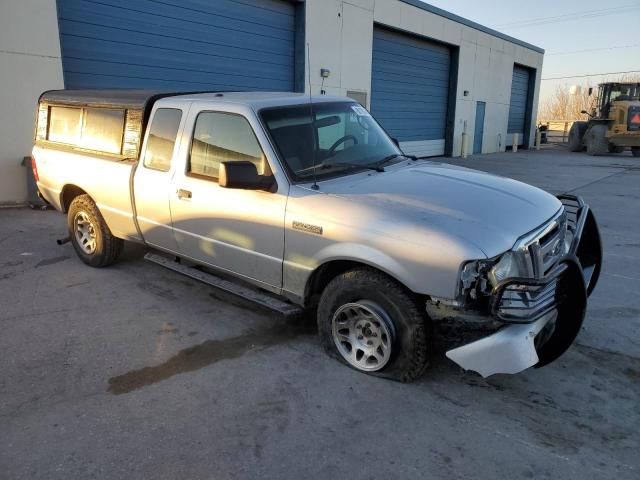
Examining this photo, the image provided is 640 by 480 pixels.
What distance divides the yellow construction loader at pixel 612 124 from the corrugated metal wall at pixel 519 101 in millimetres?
2907

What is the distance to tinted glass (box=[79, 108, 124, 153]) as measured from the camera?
199 inches

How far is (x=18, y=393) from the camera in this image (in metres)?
3.25

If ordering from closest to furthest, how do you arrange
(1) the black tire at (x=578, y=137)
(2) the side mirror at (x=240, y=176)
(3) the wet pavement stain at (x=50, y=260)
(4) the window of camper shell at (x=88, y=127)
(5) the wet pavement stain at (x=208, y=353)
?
(5) the wet pavement stain at (x=208, y=353) < (2) the side mirror at (x=240, y=176) < (4) the window of camper shell at (x=88, y=127) < (3) the wet pavement stain at (x=50, y=260) < (1) the black tire at (x=578, y=137)

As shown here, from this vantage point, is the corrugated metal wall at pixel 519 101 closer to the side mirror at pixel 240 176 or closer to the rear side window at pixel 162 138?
the rear side window at pixel 162 138

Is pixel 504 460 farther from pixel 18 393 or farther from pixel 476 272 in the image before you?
pixel 18 393

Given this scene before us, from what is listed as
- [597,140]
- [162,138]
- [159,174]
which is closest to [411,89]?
[597,140]

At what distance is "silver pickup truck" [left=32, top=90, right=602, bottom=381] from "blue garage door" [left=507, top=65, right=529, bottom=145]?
24876 millimetres

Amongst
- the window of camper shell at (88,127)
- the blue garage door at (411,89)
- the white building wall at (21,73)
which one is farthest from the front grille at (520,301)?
the blue garage door at (411,89)

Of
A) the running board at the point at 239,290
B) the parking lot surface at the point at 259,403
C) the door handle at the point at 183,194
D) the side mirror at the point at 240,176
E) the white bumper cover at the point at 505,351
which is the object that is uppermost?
the side mirror at the point at 240,176

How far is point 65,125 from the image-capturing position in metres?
5.70

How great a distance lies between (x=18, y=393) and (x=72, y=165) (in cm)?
301

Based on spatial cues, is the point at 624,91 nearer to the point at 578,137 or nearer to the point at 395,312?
the point at 578,137

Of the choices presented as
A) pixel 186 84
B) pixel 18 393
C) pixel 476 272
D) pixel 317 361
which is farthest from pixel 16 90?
pixel 476 272

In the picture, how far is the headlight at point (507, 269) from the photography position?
2.91 meters
